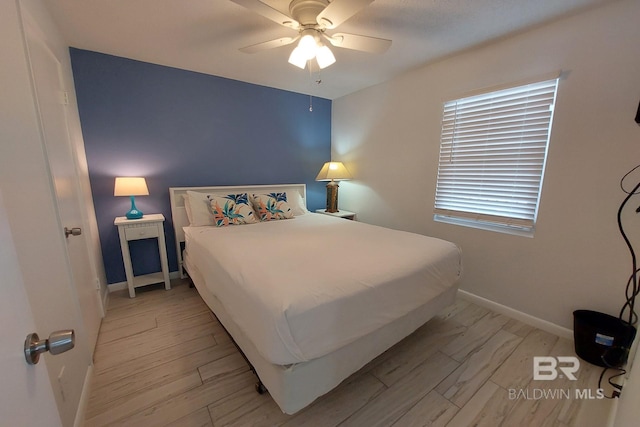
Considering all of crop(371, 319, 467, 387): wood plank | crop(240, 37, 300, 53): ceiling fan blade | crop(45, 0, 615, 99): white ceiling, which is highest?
crop(45, 0, 615, 99): white ceiling

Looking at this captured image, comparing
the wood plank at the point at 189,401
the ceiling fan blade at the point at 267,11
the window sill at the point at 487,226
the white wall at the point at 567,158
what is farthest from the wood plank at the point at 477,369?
the ceiling fan blade at the point at 267,11

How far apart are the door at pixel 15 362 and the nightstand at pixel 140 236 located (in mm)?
2262

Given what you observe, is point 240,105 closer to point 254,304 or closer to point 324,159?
point 324,159

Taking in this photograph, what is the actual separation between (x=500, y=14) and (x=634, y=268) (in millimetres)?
1972

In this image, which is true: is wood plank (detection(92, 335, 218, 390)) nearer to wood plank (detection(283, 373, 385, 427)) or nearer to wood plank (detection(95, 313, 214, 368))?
wood plank (detection(95, 313, 214, 368))

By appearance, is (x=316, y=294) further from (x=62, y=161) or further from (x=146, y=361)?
(x=62, y=161)

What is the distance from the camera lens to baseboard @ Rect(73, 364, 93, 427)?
1279 millimetres

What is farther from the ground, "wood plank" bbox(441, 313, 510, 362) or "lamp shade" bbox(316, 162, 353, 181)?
"lamp shade" bbox(316, 162, 353, 181)

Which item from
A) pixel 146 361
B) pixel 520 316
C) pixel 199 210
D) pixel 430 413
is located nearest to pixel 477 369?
pixel 430 413

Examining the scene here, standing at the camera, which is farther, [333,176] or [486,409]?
[333,176]

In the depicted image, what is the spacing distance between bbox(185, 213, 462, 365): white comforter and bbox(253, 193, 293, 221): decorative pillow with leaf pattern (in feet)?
2.16

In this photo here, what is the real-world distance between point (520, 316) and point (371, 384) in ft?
5.35

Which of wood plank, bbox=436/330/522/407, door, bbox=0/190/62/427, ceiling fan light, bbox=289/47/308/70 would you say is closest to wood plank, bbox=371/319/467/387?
wood plank, bbox=436/330/522/407

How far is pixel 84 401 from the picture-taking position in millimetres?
1390
